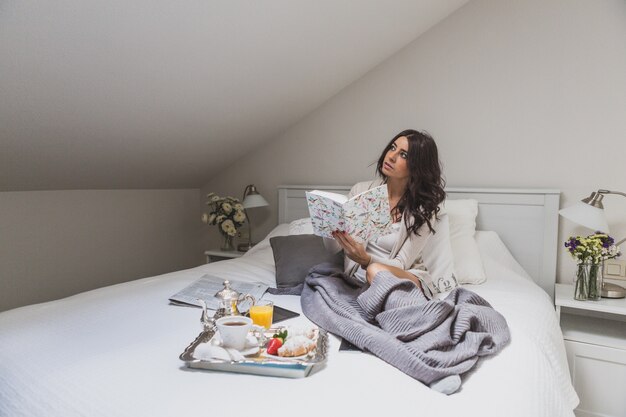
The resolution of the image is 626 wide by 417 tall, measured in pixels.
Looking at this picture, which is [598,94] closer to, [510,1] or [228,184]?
[510,1]

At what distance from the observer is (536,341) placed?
138 centimetres

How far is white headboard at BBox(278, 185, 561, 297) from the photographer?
2254 millimetres

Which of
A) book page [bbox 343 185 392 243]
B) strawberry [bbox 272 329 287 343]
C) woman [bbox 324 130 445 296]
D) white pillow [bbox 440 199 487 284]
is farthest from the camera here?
white pillow [bbox 440 199 487 284]

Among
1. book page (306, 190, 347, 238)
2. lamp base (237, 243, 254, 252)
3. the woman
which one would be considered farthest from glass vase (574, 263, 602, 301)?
lamp base (237, 243, 254, 252)

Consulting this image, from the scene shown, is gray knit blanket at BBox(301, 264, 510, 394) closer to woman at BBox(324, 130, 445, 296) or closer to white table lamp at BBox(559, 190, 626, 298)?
woman at BBox(324, 130, 445, 296)

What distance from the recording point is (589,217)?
6.40 feet

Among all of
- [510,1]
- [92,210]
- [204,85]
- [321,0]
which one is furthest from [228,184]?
[510,1]

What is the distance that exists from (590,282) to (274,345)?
5.12ft

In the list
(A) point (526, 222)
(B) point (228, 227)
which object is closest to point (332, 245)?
(A) point (526, 222)

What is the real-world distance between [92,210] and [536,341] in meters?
2.55

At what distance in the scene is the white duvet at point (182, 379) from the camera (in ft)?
3.04

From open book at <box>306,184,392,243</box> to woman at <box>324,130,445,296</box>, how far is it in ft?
0.66

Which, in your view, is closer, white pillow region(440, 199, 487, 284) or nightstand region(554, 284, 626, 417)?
nightstand region(554, 284, 626, 417)

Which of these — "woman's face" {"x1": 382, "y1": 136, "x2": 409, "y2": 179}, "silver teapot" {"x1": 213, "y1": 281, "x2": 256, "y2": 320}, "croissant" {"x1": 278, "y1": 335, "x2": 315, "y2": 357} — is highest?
"woman's face" {"x1": 382, "y1": 136, "x2": 409, "y2": 179}
